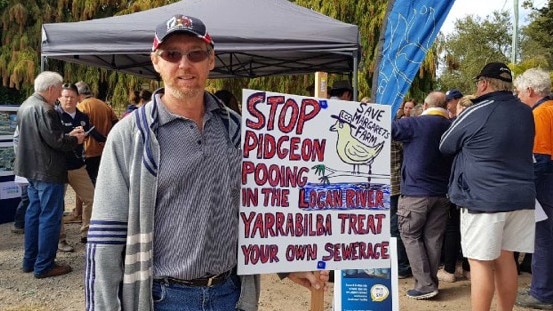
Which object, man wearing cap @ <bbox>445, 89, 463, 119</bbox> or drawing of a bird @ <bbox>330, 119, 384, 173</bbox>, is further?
man wearing cap @ <bbox>445, 89, 463, 119</bbox>

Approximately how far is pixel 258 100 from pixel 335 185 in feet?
1.63

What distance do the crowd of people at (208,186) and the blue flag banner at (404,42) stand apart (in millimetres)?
484

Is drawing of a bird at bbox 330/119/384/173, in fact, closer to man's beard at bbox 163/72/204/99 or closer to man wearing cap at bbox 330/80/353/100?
man's beard at bbox 163/72/204/99

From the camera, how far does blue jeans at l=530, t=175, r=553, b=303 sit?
4297 millimetres

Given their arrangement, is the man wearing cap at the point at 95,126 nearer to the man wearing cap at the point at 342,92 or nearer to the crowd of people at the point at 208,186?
the crowd of people at the point at 208,186

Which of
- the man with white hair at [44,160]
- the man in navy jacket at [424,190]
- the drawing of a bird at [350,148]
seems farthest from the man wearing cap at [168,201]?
the man with white hair at [44,160]

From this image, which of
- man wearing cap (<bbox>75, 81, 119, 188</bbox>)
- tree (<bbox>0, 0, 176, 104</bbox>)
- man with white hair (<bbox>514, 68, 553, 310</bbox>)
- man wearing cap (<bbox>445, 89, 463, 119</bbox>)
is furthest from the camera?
tree (<bbox>0, 0, 176, 104</bbox>)

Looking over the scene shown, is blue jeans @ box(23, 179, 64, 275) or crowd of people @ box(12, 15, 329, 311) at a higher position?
crowd of people @ box(12, 15, 329, 311)

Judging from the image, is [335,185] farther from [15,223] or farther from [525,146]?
[15,223]

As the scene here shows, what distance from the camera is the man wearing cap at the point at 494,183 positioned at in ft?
11.2

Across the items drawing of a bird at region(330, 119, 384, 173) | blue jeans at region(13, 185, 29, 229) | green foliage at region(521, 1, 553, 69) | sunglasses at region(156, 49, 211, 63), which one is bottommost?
blue jeans at region(13, 185, 29, 229)

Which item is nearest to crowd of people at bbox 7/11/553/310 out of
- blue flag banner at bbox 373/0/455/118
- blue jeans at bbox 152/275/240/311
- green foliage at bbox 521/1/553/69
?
blue jeans at bbox 152/275/240/311

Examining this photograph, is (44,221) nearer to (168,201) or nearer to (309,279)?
(309,279)

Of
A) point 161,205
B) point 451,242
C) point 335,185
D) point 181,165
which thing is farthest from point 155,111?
point 451,242
